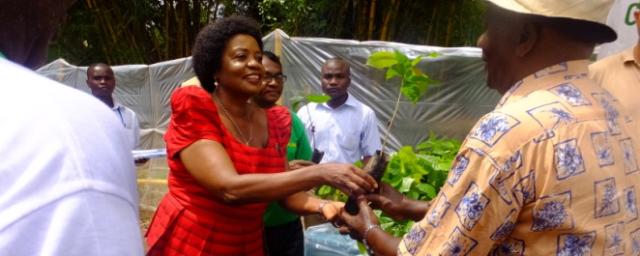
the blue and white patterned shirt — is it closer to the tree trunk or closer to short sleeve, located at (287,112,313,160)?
short sleeve, located at (287,112,313,160)

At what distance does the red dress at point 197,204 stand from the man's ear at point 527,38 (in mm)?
1019

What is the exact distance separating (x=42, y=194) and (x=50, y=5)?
0.40m

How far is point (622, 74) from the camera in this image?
2633mm

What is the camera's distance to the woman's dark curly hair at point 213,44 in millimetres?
2303

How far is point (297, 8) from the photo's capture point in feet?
26.8

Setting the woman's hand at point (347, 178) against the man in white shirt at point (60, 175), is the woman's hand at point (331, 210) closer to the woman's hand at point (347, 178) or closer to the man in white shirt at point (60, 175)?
the woman's hand at point (347, 178)

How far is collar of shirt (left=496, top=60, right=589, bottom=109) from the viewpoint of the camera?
4.55 ft

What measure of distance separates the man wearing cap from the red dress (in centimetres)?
148

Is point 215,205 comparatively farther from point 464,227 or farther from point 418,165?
point 418,165

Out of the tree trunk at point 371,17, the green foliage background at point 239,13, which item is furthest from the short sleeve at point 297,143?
the tree trunk at point 371,17

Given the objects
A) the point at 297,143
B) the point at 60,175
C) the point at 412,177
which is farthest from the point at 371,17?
the point at 60,175

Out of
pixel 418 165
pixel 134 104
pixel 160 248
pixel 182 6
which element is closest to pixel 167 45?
pixel 182 6

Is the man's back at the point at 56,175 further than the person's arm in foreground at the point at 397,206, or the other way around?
the person's arm in foreground at the point at 397,206

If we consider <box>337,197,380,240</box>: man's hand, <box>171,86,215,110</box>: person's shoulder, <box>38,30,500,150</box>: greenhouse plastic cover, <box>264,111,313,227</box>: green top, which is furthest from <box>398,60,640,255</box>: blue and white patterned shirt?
<box>38,30,500,150</box>: greenhouse plastic cover
